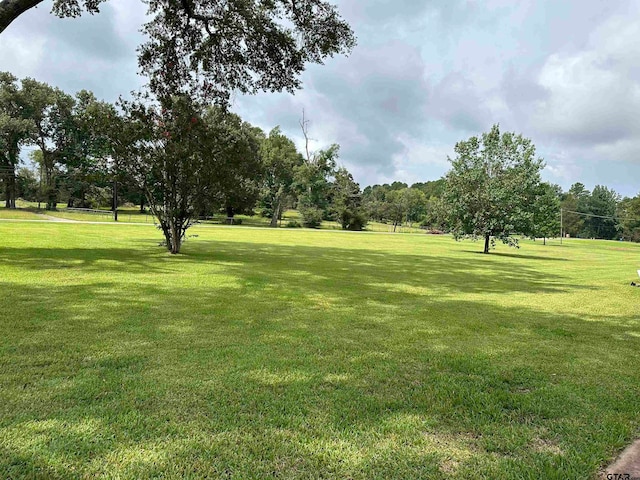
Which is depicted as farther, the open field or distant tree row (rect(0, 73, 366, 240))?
the open field

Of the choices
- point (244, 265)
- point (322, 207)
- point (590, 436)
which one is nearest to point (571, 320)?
point (590, 436)

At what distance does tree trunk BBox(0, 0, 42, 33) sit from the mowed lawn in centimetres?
492

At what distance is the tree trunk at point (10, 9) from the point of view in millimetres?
7516

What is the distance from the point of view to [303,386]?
3357mm

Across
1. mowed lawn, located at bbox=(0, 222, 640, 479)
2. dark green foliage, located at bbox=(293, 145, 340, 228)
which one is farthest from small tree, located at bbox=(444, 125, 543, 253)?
dark green foliage, located at bbox=(293, 145, 340, 228)

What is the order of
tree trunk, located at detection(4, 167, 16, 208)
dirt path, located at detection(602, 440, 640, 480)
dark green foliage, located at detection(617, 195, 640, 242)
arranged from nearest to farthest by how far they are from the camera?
dirt path, located at detection(602, 440, 640, 480) < tree trunk, located at detection(4, 167, 16, 208) < dark green foliage, located at detection(617, 195, 640, 242)

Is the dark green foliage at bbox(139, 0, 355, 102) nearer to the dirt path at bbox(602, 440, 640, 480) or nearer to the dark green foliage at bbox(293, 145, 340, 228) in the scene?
the dirt path at bbox(602, 440, 640, 480)

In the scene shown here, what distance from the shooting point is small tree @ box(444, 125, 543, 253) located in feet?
76.7

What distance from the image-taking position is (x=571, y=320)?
254 inches

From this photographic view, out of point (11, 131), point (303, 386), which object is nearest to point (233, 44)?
point (303, 386)

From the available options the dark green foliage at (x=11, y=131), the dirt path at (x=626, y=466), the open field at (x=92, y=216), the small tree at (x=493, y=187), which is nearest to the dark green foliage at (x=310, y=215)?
the open field at (x=92, y=216)

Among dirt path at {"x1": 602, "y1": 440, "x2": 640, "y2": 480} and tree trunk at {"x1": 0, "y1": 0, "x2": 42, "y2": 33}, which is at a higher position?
tree trunk at {"x1": 0, "y1": 0, "x2": 42, "y2": 33}

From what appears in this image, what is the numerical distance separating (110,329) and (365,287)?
555cm

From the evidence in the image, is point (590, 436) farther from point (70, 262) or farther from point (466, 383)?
point (70, 262)
